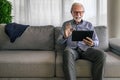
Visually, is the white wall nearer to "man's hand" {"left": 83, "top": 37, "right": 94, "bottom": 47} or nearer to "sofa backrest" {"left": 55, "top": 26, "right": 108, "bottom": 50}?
"sofa backrest" {"left": 55, "top": 26, "right": 108, "bottom": 50}

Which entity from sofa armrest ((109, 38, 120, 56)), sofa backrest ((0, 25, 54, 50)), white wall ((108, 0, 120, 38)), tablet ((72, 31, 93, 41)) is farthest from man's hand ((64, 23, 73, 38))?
white wall ((108, 0, 120, 38))

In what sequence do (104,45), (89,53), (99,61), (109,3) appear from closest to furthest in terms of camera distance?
1. (99,61)
2. (89,53)
3. (104,45)
4. (109,3)

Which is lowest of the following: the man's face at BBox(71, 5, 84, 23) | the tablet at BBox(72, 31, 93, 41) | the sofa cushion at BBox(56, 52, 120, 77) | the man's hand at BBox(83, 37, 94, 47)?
the sofa cushion at BBox(56, 52, 120, 77)

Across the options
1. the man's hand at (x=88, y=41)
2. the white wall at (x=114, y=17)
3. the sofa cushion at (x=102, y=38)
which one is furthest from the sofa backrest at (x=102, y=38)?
the white wall at (x=114, y=17)

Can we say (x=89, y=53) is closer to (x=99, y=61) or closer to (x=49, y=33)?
(x=99, y=61)

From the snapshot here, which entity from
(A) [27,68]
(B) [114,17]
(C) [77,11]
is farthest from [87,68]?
(B) [114,17]

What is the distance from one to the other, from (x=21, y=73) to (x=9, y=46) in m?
0.78

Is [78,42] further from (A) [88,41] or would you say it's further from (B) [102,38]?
(B) [102,38]

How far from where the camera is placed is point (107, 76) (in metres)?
2.66

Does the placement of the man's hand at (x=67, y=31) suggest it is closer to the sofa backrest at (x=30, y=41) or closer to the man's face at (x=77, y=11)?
the man's face at (x=77, y=11)

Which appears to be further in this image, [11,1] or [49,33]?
[11,1]

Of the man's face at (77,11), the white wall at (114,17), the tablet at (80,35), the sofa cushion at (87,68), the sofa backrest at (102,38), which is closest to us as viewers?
the sofa cushion at (87,68)

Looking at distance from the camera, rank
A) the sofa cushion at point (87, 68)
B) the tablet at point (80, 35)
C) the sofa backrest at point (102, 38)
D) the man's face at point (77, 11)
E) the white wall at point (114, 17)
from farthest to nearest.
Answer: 1. the white wall at point (114, 17)
2. the sofa backrest at point (102, 38)
3. the man's face at point (77, 11)
4. the tablet at point (80, 35)
5. the sofa cushion at point (87, 68)

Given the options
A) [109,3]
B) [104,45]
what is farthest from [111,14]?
[104,45]
